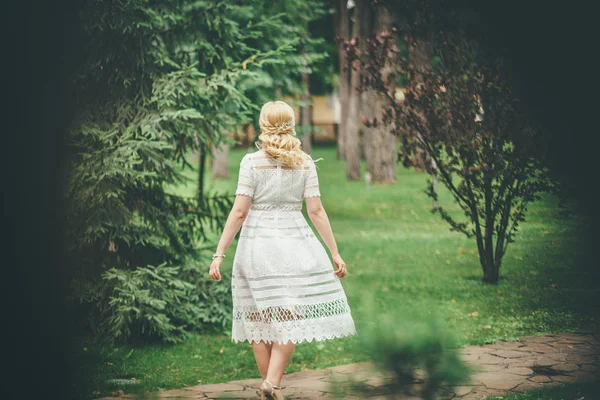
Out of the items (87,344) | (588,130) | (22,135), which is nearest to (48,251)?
(22,135)

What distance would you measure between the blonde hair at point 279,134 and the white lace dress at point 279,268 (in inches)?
3.5

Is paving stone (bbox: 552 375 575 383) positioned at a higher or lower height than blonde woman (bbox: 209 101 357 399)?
lower

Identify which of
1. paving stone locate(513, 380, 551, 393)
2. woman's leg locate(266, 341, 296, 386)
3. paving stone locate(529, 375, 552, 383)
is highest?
woman's leg locate(266, 341, 296, 386)

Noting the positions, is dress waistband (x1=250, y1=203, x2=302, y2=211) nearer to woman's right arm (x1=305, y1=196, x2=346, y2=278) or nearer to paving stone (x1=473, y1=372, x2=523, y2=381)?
woman's right arm (x1=305, y1=196, x2=346, y2=278)

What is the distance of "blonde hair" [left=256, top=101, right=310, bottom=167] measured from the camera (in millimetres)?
5004

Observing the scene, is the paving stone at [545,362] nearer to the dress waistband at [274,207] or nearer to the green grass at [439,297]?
the green grass at [439,297]

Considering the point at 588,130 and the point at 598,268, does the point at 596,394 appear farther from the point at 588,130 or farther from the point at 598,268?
the point at 588,130

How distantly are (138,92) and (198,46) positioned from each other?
0.91 m

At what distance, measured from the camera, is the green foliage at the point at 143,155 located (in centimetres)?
699

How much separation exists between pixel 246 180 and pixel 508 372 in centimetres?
246

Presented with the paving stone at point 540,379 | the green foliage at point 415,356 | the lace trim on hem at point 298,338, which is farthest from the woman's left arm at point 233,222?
the green foliage at point 415,356

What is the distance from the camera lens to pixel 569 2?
270 centimetres

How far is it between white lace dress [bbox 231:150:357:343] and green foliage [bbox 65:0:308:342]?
2.08m

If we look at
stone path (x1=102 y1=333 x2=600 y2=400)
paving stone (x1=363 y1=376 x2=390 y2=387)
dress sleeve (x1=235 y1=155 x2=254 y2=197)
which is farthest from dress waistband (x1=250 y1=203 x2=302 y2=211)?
paving stone (x1=363 y1=376 x2=390 y2=387)
